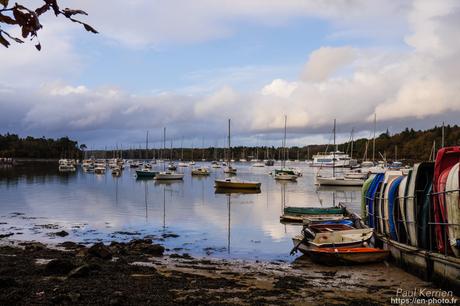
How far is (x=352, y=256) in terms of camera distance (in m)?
20.3

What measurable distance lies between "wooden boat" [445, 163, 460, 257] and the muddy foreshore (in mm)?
2281

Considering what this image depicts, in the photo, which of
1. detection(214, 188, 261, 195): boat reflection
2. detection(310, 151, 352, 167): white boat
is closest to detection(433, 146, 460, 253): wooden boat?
detection(214, 188, 261, 195): boat reflection

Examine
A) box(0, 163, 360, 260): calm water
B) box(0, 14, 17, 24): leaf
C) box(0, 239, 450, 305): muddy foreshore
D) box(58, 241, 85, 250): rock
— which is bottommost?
box(0, 163, 360, 260): calm water

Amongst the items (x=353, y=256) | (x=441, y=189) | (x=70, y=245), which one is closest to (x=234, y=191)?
(x=70, y=245)

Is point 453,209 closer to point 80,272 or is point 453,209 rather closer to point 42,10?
point 80,272

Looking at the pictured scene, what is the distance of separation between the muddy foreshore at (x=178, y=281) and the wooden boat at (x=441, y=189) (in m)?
1.78

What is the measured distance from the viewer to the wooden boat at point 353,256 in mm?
20172

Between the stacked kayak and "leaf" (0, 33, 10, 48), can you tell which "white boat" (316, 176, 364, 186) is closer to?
the stacked kayak

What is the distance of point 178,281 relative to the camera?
16422mm

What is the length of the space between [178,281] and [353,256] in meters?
8.02

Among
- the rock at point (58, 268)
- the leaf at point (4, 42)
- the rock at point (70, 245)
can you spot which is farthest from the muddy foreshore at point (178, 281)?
the leaf at point (4, 42)

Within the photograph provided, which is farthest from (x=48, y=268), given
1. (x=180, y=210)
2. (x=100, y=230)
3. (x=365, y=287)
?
(x=180, y=210)

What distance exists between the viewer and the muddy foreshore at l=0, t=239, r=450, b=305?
13.1 m

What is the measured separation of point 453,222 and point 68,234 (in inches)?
940
